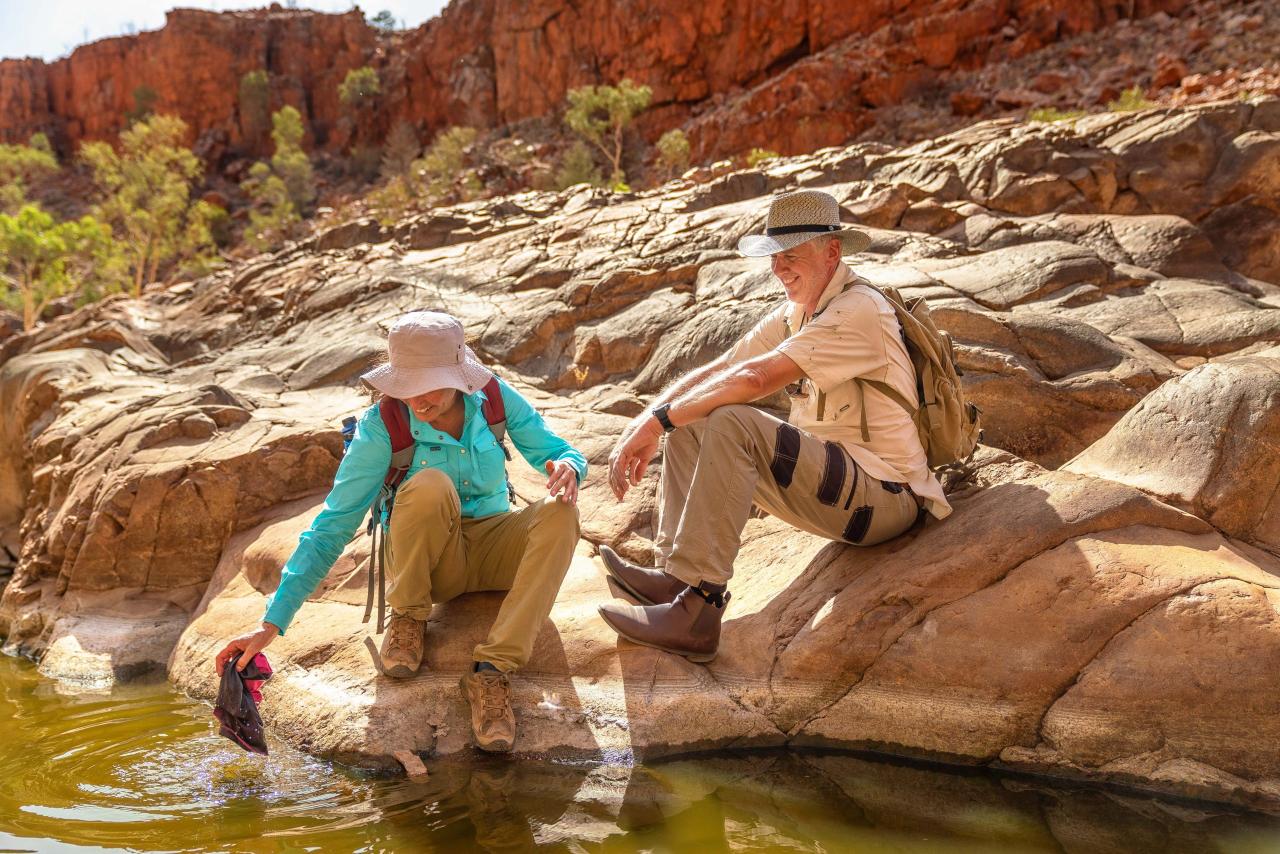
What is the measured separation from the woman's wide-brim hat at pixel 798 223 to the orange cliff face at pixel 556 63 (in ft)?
95.2

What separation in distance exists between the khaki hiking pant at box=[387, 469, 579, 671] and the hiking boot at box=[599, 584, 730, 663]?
13.0 inches

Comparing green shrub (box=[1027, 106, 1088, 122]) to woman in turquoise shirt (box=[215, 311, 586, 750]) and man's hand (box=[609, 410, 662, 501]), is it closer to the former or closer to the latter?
man's hand (box=[609, 410, 662, 501])

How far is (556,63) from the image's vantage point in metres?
43.0

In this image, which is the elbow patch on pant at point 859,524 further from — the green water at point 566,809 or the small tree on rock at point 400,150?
the small tree on rock at point 400,150

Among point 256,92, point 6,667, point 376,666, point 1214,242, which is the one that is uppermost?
point 256,92

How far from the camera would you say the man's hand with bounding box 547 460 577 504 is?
11.7ft

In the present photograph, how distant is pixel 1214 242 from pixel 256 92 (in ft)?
174

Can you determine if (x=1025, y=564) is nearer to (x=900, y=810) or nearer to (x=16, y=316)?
(x=900, y=810)

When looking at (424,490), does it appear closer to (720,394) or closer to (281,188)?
(720,394)

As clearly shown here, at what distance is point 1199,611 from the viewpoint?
10.5 ft

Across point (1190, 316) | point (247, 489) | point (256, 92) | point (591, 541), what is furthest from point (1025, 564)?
point (256, 92)

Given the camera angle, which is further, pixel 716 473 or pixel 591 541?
pixel 591 541

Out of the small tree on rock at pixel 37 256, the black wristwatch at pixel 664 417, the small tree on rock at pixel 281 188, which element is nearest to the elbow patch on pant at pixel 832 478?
the black wristwatch at pixel 664 417

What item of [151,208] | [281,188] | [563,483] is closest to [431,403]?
[563,483]
